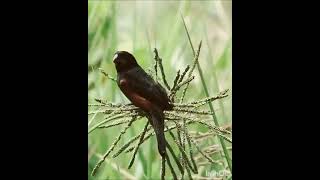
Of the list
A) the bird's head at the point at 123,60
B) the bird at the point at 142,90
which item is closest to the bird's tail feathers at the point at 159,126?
the bird at the point at 142,90

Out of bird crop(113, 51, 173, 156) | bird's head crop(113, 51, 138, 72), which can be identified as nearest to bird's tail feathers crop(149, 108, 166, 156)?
bird crop(113, 51, 173, 156)

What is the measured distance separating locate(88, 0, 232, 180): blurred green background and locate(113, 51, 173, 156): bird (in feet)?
0.06

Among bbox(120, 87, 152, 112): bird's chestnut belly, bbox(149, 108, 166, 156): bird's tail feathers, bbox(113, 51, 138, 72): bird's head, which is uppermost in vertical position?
bbox(113, 51, 138, 72): bird's head

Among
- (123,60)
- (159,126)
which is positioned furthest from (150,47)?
(159,126)

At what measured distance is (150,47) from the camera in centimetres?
151

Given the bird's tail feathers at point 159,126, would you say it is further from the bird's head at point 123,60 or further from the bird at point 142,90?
the bird's head at point 123,60

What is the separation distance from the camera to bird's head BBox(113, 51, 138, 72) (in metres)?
1.50

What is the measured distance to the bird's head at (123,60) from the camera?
1.50 m

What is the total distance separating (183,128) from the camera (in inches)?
59.2

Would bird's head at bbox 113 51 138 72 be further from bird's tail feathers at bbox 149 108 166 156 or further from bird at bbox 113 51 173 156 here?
bird's tail feathers at bbox 149 108 166 156

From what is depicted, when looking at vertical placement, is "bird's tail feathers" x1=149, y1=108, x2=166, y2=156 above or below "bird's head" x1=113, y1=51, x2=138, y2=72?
below

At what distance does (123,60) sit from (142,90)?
3.0 inches
